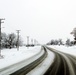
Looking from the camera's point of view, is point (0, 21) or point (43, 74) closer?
point (43, 74)

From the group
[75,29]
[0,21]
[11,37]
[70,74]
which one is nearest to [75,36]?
[75,29]

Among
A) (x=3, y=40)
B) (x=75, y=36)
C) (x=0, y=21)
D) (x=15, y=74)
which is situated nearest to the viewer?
(x=15, y=74)

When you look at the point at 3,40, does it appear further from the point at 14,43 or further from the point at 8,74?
the point at 8,74

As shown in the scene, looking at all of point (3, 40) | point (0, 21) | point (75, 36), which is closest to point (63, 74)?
point (0, 21)

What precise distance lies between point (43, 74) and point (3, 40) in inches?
4459

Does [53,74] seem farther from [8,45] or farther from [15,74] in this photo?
[8,45]

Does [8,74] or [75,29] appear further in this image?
[75,29]

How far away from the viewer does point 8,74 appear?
437 inches

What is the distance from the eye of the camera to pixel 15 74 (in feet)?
36.3

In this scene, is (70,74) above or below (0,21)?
below

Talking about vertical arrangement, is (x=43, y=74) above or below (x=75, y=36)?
below

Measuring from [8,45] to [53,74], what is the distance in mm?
114537

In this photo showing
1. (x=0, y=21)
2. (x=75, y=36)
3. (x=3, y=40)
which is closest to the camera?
(x=0, y=21)

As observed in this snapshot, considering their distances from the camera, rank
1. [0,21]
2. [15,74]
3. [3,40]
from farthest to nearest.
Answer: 1. [3,40]
2. [0,21]
3. [15,74]
